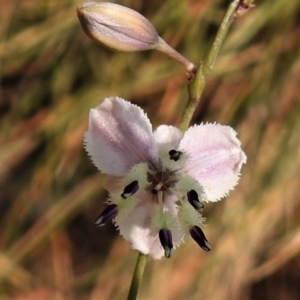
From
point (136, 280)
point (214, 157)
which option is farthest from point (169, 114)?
point (136, 280)

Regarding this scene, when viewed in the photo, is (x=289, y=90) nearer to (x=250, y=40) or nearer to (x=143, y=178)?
(x=250, y=40)

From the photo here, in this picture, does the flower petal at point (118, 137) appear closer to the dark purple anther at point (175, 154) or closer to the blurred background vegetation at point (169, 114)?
the dark purple anther at point (175, 154)

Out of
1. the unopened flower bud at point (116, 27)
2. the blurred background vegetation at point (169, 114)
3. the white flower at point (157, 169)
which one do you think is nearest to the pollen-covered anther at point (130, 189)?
the white flower at point (157, 169)

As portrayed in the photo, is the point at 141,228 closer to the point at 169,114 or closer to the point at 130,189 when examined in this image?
the point at 130,189

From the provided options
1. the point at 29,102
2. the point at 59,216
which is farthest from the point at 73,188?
the point at 29,102

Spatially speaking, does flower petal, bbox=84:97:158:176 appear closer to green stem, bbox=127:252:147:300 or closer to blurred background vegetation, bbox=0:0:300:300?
green stem, bbox=127:252:147:300

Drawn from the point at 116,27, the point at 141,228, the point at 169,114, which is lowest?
the point at 169,114
